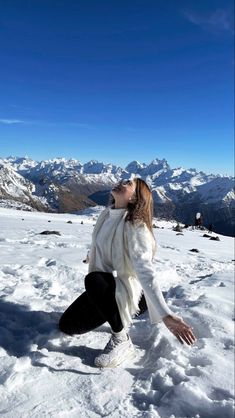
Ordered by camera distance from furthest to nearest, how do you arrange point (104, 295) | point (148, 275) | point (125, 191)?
1. point (125, 191)
2. point (104, 295)
3. point (148, 275)

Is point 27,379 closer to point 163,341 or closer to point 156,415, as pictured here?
point 156,415

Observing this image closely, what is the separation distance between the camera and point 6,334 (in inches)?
233

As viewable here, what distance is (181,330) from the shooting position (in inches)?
182

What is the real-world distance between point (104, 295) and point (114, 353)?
2.43 feet

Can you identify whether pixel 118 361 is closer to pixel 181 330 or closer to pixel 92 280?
pixel 92 280

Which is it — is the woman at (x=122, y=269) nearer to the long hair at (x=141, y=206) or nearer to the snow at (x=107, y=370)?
the long hair at (x=141, y=206)

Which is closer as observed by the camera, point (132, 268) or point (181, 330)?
point (181, 330)

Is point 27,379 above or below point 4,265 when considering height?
below

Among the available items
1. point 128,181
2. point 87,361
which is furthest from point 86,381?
point 128,181

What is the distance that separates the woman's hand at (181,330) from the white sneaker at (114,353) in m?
1.04

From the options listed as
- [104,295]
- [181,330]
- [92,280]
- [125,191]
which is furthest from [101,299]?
[125,191]

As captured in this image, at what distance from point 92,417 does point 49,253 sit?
329 inches

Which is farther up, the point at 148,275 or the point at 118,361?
the point at 148,275

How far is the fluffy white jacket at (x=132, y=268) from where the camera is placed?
5066 mm
